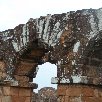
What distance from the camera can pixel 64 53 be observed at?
803 centimetres

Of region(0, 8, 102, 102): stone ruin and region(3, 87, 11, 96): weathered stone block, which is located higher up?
region(0, 8, 102, 102): stone ruin

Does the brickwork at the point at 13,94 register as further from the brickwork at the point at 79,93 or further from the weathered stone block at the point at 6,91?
the brickwork at the point at 79,93

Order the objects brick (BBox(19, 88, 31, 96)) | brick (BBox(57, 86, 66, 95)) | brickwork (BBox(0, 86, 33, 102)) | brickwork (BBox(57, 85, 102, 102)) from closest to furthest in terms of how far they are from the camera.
A: brickwork (BBox(57, 85, 102, 102))
brick (BBox(57, 86, 66, 95))
brickwork (BBox(0, 86, 33, 102))
brick (BBox(19, 88, 31, 96))

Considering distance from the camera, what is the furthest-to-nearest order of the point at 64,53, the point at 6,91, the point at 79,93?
the point at 6,91, the point at 64,53, the point at 79,93

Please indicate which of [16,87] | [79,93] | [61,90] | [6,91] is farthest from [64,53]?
[6,91]

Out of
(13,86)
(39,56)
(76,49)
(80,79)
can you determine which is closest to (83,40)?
(76,49)

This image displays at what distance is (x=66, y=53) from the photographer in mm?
7996

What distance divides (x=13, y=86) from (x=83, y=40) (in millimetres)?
2952

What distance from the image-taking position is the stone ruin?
7605 mm

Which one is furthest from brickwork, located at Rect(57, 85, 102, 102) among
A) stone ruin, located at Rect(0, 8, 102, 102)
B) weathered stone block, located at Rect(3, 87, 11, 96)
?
weathered stone block, located at Rect(3, 87, 11, 96)

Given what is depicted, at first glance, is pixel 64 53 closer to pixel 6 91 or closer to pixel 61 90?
pixel 61 90

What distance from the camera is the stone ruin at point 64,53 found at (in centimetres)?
761

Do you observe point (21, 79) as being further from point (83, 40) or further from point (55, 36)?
point (83, 40)

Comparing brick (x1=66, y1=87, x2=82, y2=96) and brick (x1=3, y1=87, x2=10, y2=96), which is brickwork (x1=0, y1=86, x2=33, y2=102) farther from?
brick (x1=66, y1=87, x2=82, y2=96)
